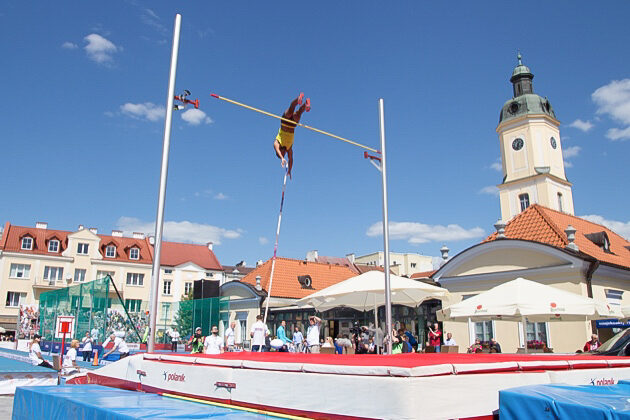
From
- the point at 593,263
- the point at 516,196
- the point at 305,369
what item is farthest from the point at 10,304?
the point at 305,369

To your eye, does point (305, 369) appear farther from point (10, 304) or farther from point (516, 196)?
point (10, 304)

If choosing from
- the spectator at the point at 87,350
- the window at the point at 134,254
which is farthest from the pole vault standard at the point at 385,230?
the window at the point at 134,254

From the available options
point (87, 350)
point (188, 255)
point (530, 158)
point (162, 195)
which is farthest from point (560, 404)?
point (188, 255)

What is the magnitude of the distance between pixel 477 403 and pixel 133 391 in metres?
4.51

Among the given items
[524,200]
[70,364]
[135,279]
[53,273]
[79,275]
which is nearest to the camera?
[70,364]

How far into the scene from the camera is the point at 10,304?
152 ft

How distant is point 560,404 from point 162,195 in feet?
22.7

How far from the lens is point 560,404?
3150mm

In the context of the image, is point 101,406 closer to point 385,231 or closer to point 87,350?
point 385,231

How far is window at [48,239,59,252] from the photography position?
165ft

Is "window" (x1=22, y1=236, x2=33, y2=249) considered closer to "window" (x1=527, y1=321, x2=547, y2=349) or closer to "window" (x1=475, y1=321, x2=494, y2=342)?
"window" (x1=475, y1=321, x2=494, y2=342)

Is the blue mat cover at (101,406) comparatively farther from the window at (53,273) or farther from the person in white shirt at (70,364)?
the window at (53,273)

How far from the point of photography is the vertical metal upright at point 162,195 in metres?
7.91

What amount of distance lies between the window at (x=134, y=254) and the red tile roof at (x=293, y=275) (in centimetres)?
2121
